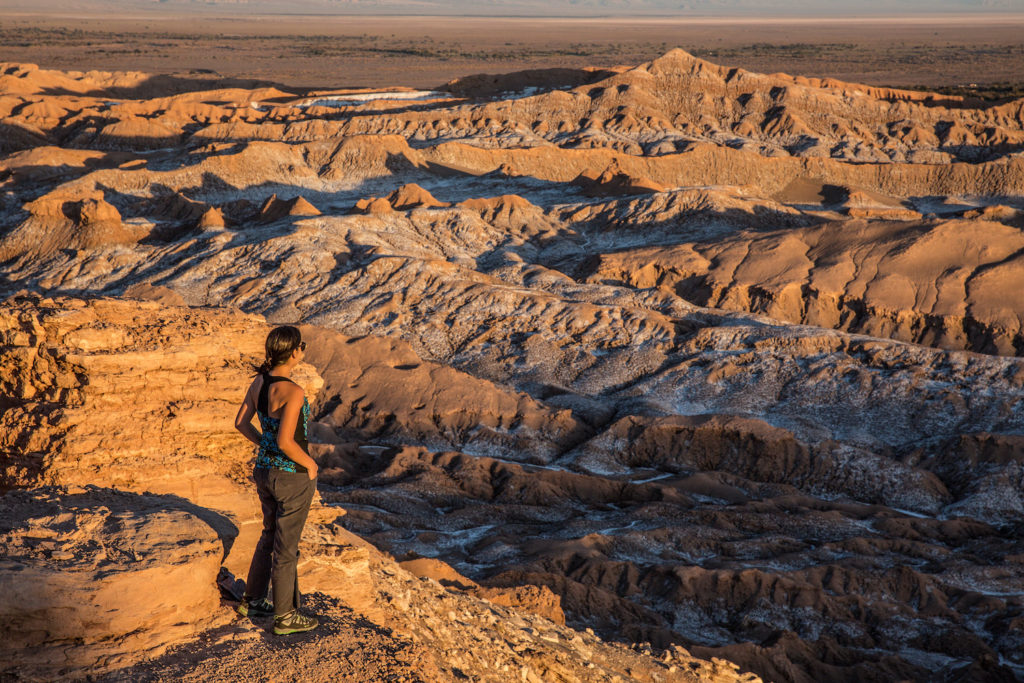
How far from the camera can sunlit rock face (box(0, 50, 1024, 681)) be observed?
13281 millimetres

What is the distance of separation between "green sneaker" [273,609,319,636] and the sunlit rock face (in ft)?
2.92

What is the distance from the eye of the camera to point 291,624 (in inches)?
232

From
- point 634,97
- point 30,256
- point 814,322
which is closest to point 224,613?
point 814,322

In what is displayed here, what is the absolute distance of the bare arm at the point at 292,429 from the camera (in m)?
5.71

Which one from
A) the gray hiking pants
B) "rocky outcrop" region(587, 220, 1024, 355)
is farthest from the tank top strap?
"rocky outcrop" region(587, 220, 1024, 355)

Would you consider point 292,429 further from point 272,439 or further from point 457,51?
point 457,51

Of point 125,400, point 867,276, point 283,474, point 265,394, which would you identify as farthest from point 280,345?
point 867,276

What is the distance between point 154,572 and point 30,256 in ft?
124

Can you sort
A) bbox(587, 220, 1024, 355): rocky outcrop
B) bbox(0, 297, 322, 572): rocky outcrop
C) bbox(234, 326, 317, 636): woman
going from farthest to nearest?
bbox(587, 220, 1024, 355): rocky outcrop
bbox(0, 297, 322, 572): rocky outcrop
bbox(234, 326, 317, 636): woman

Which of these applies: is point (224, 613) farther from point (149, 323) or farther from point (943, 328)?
point (943, 328)

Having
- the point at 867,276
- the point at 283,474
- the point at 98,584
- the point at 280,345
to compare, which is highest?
the point at 280,345

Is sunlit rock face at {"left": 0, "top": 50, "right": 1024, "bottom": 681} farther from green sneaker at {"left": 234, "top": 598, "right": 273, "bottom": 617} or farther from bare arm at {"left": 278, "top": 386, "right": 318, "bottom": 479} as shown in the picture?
bare arm at {"left": 278, "top": 386, "right": 318, "bottom": 479}

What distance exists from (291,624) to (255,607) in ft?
1.21

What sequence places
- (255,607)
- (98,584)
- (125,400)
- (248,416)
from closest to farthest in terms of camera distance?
1. (98,584)
2. (255,607)
3. (248,416)
4. (125,400)
